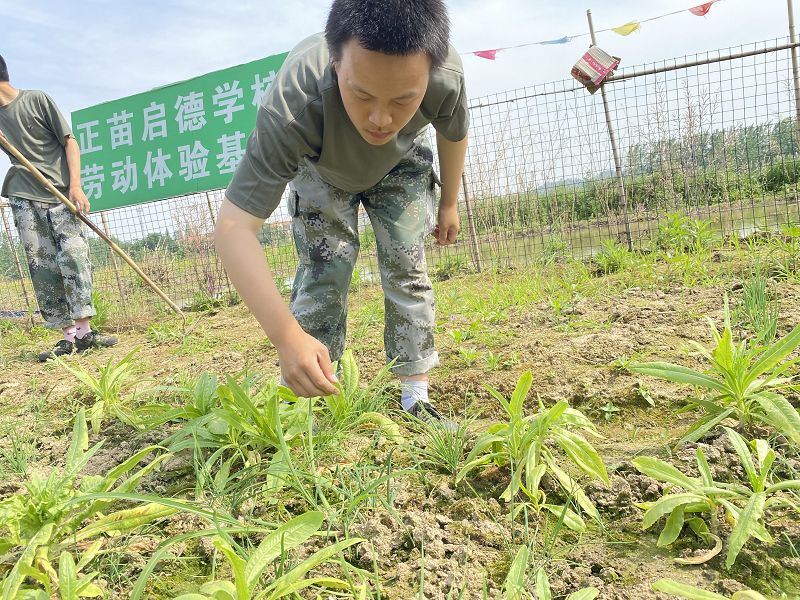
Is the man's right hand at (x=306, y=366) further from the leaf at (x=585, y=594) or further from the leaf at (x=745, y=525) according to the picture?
the leaf at (x=745, y=525)

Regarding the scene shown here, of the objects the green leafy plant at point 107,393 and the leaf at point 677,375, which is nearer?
the leaf at point 677,375

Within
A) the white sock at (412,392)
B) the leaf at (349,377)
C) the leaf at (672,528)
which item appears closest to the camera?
the leaf at (672,528)

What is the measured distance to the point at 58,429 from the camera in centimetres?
217

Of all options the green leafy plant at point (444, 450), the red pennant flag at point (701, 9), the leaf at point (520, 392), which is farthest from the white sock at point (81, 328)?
the red pennant flag at point (701, 9)

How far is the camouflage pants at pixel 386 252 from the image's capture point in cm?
200

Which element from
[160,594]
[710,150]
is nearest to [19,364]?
[160,594]

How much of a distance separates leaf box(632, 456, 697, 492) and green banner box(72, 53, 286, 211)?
5244 millimetres

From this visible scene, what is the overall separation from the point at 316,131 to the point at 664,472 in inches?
49.1

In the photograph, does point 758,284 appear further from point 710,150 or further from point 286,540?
point 710,150

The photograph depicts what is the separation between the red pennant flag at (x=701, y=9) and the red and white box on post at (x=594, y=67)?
0.88 m

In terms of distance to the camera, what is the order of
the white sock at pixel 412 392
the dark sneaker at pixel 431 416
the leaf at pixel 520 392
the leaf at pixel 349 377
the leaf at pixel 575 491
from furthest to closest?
the white sock at pixel 412 392, the leaf at pixel 349 377, the dark sneaker at pixel 431 416, the leaf at pixel 520 392, the leaf at pixel 575 491

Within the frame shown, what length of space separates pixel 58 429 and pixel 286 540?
5.05 feet

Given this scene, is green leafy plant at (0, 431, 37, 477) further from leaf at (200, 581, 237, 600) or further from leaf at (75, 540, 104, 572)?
leaf at (200, 581, 237, 600)

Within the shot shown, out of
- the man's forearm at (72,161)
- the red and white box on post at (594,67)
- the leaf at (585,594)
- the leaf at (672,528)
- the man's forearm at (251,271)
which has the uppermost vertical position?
the red and white box on post at (594,67)
